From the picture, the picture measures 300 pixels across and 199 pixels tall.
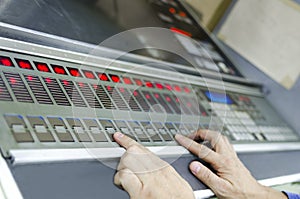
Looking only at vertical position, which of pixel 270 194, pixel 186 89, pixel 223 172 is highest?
pixel 186 89

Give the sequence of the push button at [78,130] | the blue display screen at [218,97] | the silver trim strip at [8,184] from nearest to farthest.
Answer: the silver trim strip at [8,184] → the push button at [78,130] → the blue display screen at [218,97]

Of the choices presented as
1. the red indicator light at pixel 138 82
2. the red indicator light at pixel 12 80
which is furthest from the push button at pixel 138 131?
the red indicator light at pixel 12 80

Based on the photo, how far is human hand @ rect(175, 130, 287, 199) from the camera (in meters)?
1.03

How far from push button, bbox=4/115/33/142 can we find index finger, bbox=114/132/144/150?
22 cm

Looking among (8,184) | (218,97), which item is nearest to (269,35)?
(218,97)

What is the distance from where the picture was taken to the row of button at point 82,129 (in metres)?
0.77

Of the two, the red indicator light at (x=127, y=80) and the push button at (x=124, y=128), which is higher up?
the red indicator light at (x=127, y=80)

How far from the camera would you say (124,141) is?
0.91 metres

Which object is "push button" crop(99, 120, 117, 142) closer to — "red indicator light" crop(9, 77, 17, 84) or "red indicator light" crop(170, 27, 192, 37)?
"red indicator light" crop(9, 77, 17, 84)

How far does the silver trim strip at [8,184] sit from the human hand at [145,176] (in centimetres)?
24

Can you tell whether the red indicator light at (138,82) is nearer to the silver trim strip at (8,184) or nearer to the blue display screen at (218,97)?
the blue display screen at (218,97)

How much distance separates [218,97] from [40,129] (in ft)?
2.77

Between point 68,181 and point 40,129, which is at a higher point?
point 40,129

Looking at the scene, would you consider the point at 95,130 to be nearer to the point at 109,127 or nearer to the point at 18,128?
the point at 109,127
